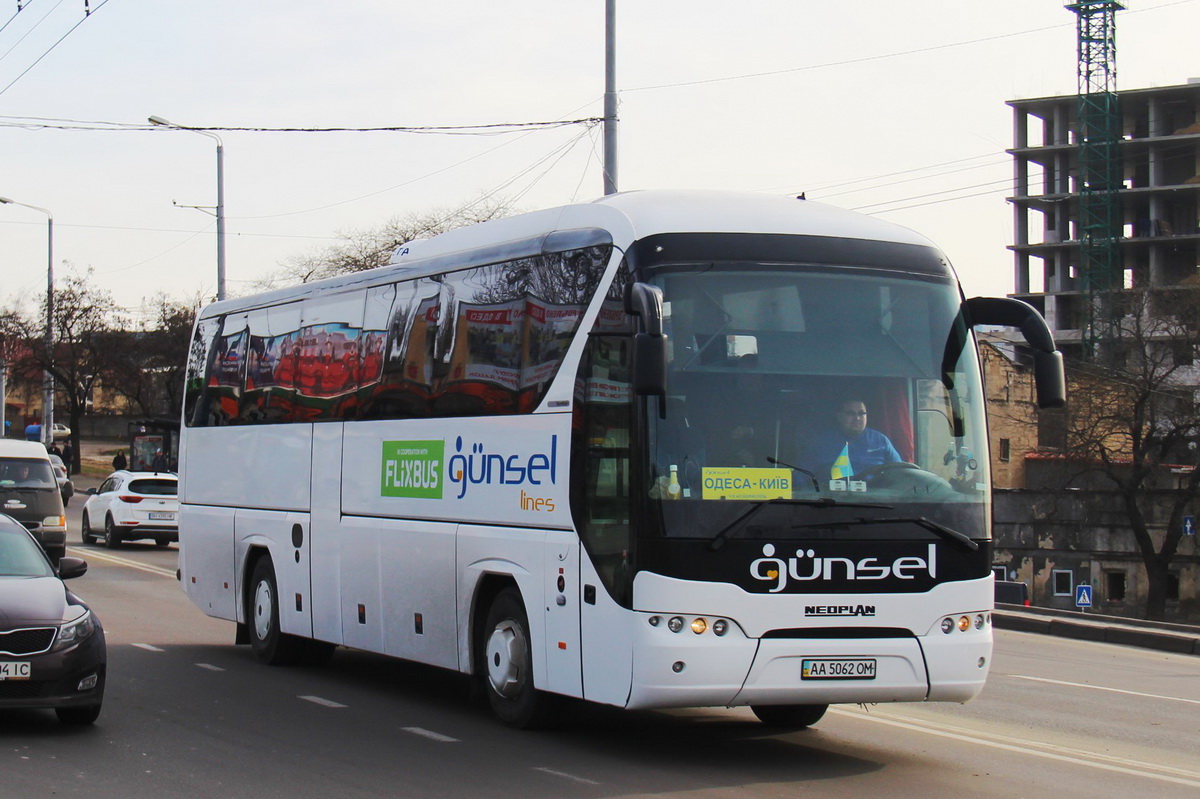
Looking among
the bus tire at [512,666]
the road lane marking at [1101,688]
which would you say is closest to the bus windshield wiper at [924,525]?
the bus tire at [512,666]

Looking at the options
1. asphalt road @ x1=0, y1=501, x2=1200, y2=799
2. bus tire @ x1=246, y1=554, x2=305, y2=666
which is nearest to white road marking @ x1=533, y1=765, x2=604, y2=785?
asphalt road @ x1=0, y1=501, x2=1200, y2=799

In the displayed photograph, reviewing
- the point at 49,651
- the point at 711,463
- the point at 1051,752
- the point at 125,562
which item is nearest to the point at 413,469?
the point at 49,651

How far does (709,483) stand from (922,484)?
4.11 ft

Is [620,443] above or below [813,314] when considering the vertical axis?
below

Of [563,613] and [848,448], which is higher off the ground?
[848,448]

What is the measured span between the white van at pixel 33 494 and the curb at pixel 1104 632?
15.4 meters

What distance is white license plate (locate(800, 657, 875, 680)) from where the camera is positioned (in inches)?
324

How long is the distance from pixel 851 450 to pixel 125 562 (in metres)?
21.1

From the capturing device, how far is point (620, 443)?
8484mm

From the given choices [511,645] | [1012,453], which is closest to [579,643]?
[511,645]

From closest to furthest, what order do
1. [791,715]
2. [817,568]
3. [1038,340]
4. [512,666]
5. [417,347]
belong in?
[817,568] < [1038,340] < [512,666] < [791,715] < [417,347]

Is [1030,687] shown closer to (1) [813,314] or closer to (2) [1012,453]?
(1) [813,314]

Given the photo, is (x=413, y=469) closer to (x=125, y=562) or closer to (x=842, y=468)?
(x=842, y=468)

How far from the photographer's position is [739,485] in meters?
8.25
